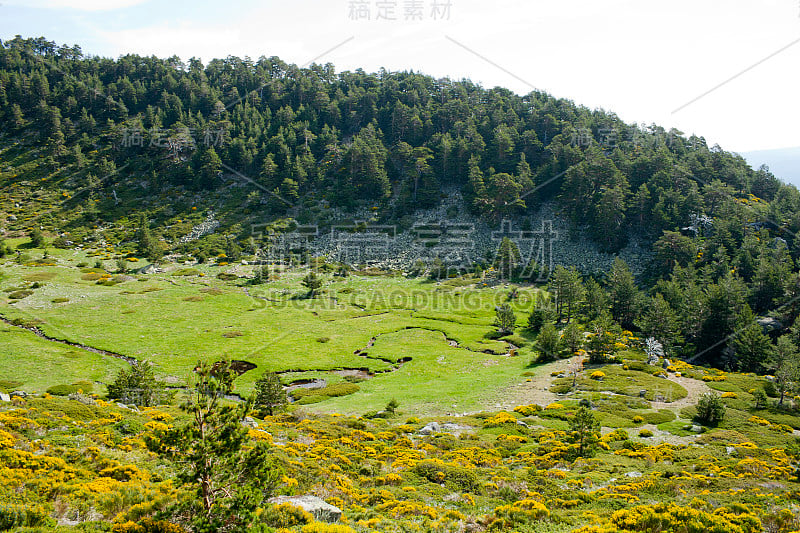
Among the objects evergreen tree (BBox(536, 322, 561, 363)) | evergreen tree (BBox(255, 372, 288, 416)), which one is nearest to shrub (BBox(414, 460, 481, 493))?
evergreen tree (BBox(255, 372, 288, 416))

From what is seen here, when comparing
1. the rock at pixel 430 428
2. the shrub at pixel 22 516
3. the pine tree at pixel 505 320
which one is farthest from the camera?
the pine tree at pixel 505 320

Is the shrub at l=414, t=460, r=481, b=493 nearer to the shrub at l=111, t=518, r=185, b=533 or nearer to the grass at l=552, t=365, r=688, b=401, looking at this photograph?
the shrub at l=111, t=518, r=185, b=533

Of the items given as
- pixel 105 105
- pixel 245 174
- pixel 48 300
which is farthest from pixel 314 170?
pixel 105 105

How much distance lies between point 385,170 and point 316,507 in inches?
4538

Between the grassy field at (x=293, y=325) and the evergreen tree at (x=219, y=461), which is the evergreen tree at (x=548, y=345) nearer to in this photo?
the grassy field at (x=293, y=325)

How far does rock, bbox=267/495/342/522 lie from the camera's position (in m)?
16.1

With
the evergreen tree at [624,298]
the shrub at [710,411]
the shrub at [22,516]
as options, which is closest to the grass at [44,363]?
the shrub at [22,516]

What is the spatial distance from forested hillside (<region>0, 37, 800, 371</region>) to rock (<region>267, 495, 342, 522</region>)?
54.8 meters

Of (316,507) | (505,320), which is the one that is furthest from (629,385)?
(316,507)

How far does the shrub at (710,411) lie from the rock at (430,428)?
2259 cm

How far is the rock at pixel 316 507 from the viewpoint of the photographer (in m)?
16.1

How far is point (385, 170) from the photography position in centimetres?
12462

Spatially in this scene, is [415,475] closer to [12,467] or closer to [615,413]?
[12,467]

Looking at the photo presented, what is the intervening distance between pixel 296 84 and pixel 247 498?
172901mm
